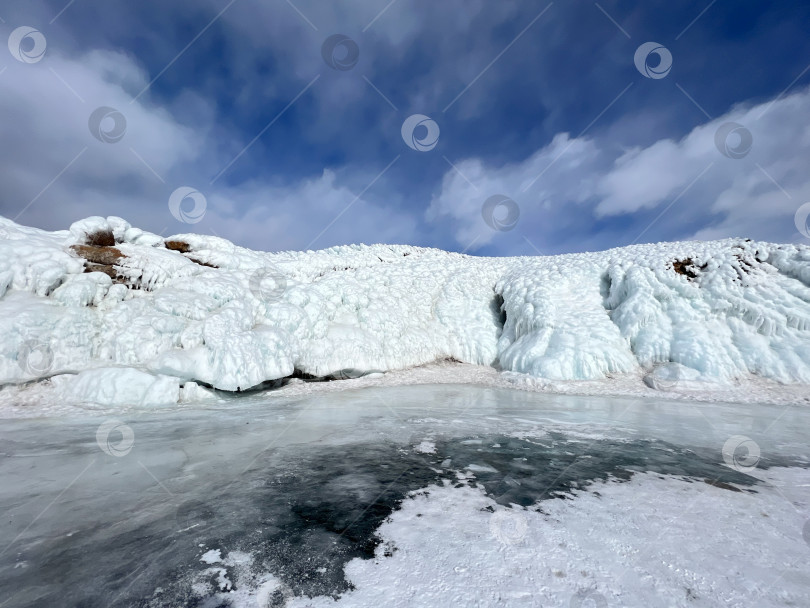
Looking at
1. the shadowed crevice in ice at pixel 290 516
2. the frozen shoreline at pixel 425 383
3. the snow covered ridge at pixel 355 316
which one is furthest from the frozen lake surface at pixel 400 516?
the snow covered ridge at pixel 355 316

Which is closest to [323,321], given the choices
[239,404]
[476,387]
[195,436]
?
[239,404]

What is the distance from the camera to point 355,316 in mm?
15602

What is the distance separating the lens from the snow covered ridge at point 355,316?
976 centimetres

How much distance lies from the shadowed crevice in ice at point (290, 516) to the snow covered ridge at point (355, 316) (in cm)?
676

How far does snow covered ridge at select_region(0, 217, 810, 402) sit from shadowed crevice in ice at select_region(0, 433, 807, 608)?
676 cm

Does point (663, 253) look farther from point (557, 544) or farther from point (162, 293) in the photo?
point (162, 293)

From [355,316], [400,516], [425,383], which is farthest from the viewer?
[355,316]

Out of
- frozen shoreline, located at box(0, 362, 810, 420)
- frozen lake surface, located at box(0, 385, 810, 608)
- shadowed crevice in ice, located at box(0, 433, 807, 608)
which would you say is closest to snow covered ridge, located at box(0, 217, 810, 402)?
frozen shoreline, located at box(0, 362, 810, 420)

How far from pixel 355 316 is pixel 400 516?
12230 mm

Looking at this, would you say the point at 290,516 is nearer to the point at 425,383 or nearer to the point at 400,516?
the point at 400,516

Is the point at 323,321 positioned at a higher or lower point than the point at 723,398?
higher

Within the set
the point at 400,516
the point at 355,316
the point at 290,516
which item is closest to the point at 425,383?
the point at 355,316

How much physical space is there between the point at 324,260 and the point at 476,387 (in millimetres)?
14976

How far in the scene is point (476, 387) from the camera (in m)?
13.2
